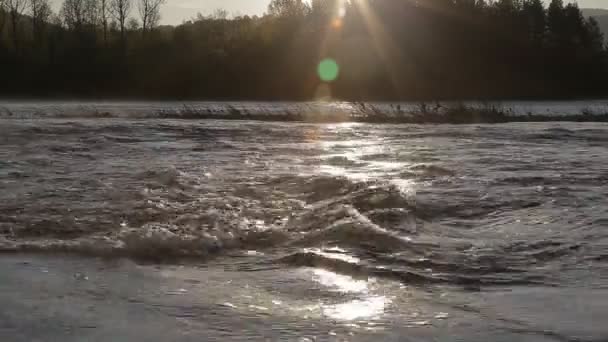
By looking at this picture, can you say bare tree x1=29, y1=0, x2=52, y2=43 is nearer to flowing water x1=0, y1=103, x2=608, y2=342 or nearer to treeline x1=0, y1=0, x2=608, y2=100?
treeline x1=0, y1=0, x2=608, y2=100

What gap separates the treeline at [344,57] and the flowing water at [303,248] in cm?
4562

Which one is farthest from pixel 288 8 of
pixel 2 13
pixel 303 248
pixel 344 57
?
pixel 303 248

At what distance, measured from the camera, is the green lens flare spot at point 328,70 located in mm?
58750

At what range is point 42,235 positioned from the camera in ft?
21.2

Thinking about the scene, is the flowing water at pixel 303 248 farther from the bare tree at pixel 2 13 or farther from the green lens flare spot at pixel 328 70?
the bare tree at pixel 2 13

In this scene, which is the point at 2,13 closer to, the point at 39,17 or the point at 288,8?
the point at 39,17

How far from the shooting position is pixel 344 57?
197 ft

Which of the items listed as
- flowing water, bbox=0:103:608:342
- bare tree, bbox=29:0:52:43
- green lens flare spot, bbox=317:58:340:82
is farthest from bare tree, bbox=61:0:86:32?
flowing water, bbox=0:103:608:342

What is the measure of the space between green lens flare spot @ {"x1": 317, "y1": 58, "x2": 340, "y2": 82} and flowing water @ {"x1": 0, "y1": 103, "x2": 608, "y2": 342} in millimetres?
46173

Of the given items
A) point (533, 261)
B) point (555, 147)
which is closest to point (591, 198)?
point (533, 261)

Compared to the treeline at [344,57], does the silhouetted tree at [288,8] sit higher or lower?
higher

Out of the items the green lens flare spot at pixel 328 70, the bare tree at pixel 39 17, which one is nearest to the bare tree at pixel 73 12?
the bare tree at pixel 39 17

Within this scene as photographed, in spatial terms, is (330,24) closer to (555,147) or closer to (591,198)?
(555,147)

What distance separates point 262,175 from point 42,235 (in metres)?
4.51
